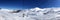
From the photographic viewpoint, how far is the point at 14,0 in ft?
3.06

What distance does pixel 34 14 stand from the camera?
2.83 ft

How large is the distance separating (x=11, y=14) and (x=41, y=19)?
0.31m

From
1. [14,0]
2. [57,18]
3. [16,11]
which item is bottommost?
[57,18]

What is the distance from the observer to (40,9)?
89 cm

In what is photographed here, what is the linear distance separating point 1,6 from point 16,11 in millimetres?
170

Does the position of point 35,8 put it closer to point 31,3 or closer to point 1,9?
point 31,3

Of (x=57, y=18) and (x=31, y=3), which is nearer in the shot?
(x=57, y=18)

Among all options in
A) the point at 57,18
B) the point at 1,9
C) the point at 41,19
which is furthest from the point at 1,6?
the point at 57,18

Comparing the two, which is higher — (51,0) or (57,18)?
(51,0)

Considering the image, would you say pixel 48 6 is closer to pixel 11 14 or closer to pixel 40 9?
pixel 40 9

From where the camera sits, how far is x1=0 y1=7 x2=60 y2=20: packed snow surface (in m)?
0.83

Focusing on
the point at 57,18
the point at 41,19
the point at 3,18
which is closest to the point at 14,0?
the point at 3,18

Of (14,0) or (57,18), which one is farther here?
A: (14,0)

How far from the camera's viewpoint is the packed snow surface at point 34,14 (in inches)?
32.6
